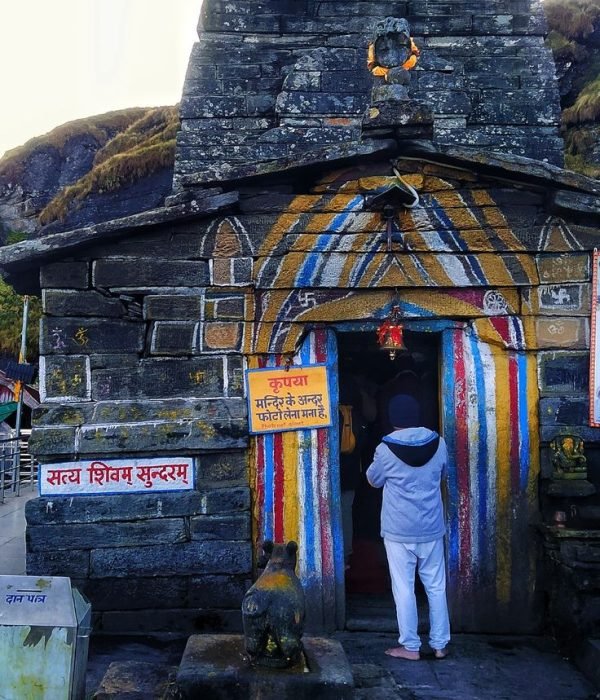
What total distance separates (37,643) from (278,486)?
2344mm

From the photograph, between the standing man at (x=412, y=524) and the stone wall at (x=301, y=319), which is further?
the stone wall at (x=301, y=319)

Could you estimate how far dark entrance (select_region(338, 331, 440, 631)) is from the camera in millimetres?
6426

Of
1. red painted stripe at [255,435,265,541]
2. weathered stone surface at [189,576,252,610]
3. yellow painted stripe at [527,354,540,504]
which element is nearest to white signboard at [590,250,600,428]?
yellow painted stripe at [527,354,540,504]

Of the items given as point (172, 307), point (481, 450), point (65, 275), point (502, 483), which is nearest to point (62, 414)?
point (65, 275)

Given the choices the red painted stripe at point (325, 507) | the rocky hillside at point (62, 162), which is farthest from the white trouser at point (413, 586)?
the rocky hillside at point (62, 162)

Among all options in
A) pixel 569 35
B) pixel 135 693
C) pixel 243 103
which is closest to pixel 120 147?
pixel 569 35

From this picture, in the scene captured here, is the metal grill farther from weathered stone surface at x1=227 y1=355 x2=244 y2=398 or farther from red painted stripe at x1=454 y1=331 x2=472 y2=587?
red painted stripe at x1=454 y1=331 x2=472 y2=587

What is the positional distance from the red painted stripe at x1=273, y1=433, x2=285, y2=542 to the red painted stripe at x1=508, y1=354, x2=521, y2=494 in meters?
1.88

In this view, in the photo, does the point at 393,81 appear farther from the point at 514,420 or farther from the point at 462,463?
the point at 462,463

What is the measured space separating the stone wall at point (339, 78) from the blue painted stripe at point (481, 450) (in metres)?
3.54

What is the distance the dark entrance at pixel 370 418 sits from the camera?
21.1ft

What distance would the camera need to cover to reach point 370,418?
7086 mm

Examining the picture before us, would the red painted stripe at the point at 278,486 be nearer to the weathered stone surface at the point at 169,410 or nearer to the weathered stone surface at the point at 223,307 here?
the weathered stone surface at the point at 169,410

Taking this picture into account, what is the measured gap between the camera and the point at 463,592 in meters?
5.65
